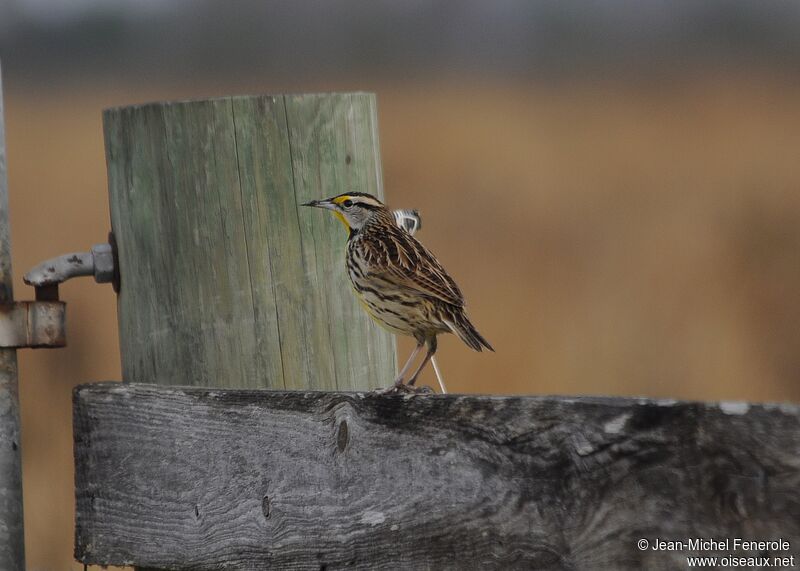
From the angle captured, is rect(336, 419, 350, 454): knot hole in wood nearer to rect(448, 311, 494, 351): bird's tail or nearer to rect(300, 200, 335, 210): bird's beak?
rect(300, 200, 335, 210): bird's beak

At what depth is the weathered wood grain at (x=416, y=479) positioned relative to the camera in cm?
203

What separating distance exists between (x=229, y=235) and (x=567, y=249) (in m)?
8.37

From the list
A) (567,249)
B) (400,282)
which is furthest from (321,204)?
(567,249)

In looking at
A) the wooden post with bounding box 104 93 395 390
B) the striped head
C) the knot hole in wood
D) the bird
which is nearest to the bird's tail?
the bird

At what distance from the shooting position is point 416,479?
2.50 meters

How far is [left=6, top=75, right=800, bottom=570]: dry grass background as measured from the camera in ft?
29.9

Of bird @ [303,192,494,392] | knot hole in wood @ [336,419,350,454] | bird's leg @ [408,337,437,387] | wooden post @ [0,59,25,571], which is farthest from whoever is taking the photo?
bird's leg @ [408,337,437,387]

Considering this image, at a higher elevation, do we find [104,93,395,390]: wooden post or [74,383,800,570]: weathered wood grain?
[104,93,395,390]: wooden post

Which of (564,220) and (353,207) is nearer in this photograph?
(353,207)

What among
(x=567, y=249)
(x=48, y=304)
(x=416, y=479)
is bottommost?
(x=416, y=479)

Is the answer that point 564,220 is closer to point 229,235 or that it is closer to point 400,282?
point 400,282

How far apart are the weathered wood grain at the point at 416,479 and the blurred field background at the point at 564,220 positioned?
13.2 ft

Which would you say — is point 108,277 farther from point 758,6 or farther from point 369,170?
point 758,6

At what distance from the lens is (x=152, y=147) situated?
3.18m
